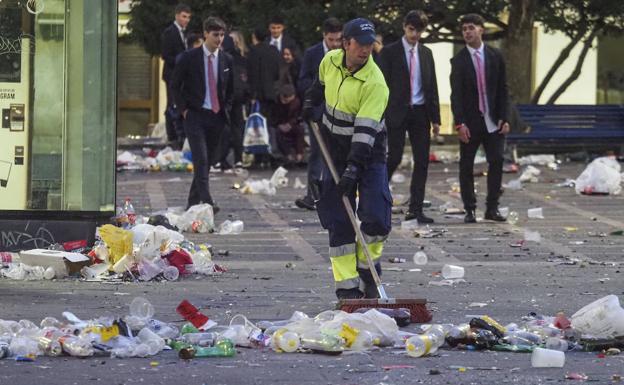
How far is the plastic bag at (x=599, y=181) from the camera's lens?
17281 mm

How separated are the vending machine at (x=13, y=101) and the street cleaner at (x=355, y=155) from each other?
Result: 9.61 feet

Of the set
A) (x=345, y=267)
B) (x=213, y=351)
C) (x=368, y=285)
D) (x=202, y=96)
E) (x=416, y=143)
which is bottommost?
(x=213, y=351)

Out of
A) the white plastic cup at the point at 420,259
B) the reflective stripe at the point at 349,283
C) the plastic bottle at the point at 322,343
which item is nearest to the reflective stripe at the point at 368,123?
the reflective stripe at the point at 349,283

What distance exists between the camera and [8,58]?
1147 cm

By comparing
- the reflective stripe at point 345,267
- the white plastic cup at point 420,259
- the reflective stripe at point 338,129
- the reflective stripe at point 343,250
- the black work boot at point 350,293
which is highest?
the reflective stripe at point 338,129

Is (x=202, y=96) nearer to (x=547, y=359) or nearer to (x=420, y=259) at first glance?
(x=420, y=259)

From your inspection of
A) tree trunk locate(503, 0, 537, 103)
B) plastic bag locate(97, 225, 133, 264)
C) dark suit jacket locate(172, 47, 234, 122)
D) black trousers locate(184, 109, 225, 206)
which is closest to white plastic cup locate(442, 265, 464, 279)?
plastic bag locate(97, 225, 133, 264)

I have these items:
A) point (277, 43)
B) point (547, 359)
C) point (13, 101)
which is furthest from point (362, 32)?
point (277, 43)

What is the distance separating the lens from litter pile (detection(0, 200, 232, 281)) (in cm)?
1052

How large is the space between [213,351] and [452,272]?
328 cm

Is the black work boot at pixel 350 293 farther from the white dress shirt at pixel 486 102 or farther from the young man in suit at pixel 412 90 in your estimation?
the white dress shirt at pixel 486 102

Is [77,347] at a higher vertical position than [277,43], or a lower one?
lower

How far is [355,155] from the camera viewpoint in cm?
893

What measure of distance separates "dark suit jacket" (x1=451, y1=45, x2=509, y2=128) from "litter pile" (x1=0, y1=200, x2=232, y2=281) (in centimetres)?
369
